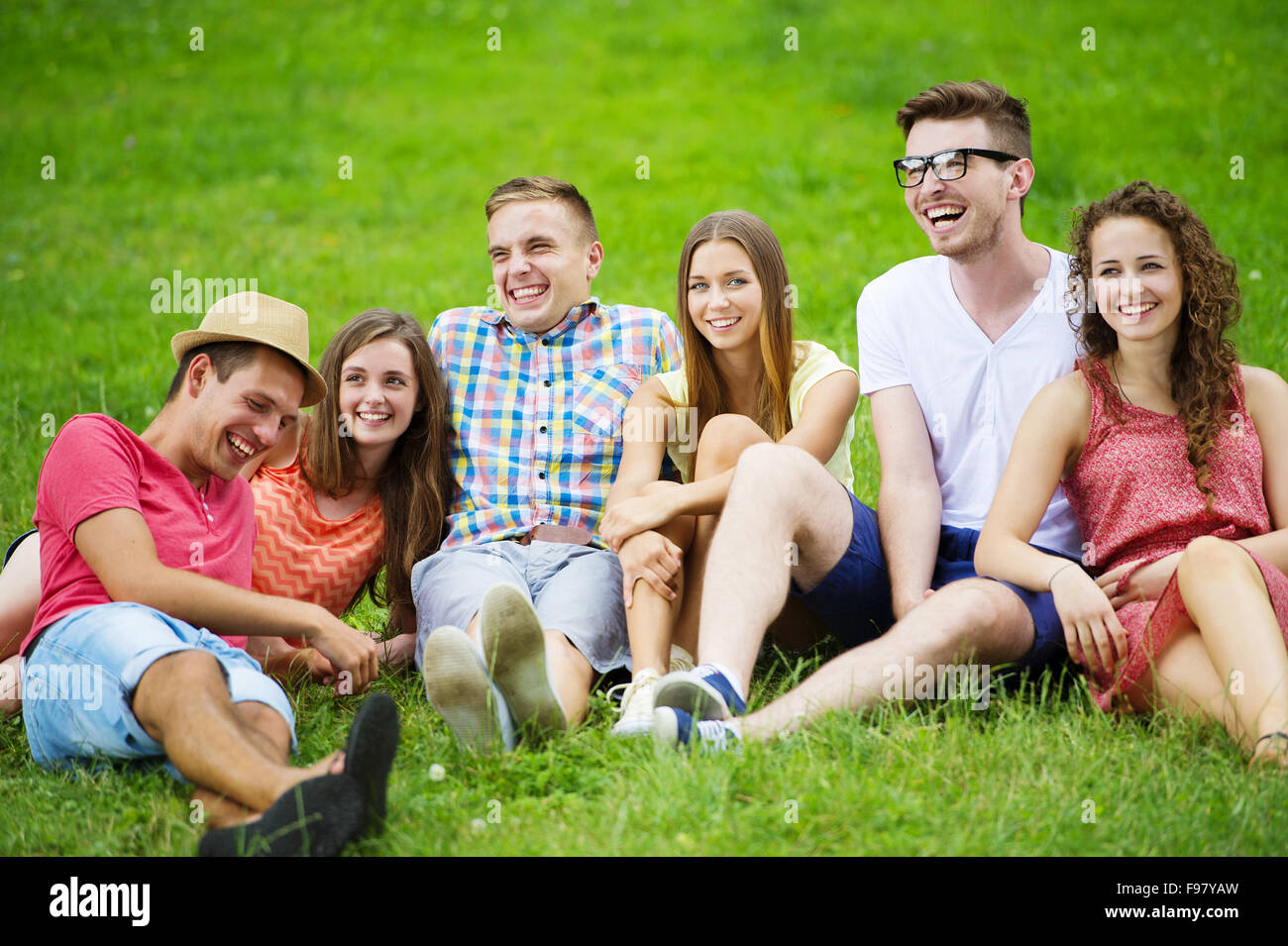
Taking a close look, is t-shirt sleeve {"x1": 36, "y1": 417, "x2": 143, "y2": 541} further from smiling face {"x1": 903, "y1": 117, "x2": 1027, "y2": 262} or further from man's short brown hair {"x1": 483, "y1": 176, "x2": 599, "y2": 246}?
smiling face {"x1": 903, "y1": 117, "x2": 1027, "y2": 262}

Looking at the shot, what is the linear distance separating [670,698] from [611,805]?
292mm

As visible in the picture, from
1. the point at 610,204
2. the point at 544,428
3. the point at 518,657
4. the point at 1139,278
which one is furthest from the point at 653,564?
the point at 610,204

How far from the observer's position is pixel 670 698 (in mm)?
2824

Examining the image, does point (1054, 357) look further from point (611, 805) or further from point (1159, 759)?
point (611, 805)

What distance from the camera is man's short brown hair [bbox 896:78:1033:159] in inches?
144

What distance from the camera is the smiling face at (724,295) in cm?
374

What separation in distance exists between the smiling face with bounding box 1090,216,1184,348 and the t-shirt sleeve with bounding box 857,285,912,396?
0.67 metres

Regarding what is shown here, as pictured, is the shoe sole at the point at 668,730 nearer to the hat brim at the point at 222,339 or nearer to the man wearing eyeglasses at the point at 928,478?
the man wearing eyeglasses at the point at 928,478

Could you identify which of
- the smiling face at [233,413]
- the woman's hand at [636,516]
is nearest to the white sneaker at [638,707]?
the woman's hand at [636,516]

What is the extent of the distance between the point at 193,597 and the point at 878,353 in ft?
6.96

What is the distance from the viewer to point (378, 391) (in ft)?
12.7

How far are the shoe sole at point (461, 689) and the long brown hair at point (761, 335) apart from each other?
1.25 meters

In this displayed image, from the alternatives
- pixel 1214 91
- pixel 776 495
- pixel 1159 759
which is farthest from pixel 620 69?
pixel 1159 759

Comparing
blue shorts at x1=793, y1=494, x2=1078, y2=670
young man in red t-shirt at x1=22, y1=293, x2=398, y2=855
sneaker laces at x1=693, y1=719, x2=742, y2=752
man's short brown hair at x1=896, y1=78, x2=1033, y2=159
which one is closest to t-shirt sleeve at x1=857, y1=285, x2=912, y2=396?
blue shorts at x1=793, y1=494, x2=1078, y2=670
